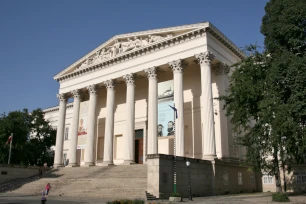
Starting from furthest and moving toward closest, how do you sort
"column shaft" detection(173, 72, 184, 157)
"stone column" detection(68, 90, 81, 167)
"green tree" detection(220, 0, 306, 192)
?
"stone column" detection(68, 90, 81, 167) → "column shaft" detection(173, 72, 184, 157) → "green tree" detection(220, 0, 306, 192)

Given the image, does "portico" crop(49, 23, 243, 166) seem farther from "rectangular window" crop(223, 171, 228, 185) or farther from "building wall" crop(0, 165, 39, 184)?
"building wall" crop(0, 165, 39, 184)

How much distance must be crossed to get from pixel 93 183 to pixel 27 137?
76.6 ft

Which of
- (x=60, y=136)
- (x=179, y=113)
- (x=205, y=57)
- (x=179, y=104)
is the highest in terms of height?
(x=205, y=57)

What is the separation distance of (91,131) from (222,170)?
1649cm

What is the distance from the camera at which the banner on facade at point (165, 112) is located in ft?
100

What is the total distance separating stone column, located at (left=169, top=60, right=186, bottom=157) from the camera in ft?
90.8

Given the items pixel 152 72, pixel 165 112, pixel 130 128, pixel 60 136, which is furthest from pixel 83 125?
pixel 165 112

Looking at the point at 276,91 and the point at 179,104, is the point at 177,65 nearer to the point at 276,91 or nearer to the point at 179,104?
the point at 179,104

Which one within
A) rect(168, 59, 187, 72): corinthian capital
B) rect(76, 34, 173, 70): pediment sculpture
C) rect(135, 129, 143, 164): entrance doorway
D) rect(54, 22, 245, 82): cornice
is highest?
rect(76, 34, 173, 70): pediment sculpture

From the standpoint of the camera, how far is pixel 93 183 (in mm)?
25906

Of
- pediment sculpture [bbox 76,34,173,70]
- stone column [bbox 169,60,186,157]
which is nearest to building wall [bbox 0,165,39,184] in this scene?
pediment sculpture [bbox 76,34,173,70]

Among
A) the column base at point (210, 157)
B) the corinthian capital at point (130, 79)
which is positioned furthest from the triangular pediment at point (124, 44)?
the column base at point (210, 157)

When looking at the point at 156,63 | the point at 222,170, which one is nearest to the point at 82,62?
the point at 156,63

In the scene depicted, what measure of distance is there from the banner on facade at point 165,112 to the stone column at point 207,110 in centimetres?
392
